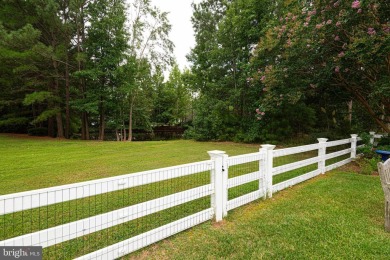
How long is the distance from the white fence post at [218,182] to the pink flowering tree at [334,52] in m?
5.54

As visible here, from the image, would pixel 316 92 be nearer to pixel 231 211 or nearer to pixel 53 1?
pixel 231 211

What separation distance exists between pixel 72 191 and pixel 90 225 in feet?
1.32

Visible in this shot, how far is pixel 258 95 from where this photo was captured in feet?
45.0

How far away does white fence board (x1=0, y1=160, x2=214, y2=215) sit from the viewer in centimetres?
185

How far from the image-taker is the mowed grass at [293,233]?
2.66 metres

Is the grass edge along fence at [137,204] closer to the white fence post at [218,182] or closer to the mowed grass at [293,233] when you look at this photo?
the white fence post at [218,182]

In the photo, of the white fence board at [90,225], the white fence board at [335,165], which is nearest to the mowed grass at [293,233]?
the white fence board at [90,225]

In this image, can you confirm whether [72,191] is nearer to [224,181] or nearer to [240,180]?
[224,181]

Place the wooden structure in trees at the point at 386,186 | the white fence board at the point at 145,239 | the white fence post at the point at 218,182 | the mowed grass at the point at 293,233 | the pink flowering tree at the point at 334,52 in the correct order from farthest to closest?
the pink flowering tree at the point at 334,52 → the white fence post at the point at 218,182 → the wooden structure in trees at the point at 386,186 → the mowed grass at the point at 293,233 → the white fence board at the point at 145,239

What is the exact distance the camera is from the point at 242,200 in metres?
4.09

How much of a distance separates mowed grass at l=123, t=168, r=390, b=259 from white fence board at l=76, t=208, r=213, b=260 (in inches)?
3.1

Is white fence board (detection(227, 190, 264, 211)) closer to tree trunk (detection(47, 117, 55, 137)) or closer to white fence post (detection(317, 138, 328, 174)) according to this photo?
white fence post (detection(317, 138, 328, 174))

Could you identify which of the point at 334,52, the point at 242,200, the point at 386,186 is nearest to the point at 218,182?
the point at 242,200

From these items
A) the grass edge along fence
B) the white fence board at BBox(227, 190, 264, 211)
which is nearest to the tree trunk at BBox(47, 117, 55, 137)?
the grass edge along fence
